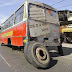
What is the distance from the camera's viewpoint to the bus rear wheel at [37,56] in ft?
12.7

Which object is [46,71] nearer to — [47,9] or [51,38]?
[51,38]

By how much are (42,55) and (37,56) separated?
446mm

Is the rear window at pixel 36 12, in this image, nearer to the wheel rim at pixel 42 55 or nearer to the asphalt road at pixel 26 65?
the wheel rim at pixel 42 55

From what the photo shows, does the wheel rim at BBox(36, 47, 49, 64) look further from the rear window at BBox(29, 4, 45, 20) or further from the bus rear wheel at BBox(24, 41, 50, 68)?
the rear window at BBox(29, 4, 45, 20)

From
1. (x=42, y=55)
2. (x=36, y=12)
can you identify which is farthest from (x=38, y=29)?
(x=42, y=55)

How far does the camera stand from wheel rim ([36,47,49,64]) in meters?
4.11

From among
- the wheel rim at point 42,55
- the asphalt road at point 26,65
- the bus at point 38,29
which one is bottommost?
the asphalt road at point 26,65

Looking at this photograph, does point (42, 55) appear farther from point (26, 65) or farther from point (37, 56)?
point (26, 65)

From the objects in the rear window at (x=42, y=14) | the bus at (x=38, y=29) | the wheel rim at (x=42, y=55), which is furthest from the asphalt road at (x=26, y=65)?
the rear window at (x=42, y=14)

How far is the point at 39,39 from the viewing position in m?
5.62

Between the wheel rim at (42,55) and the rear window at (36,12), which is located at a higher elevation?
the rear window at (36,12)

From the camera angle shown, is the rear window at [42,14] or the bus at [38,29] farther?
the rear window at [42,14]

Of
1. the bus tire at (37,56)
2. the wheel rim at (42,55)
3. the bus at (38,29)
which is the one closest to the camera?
the bus tire at (37,56)

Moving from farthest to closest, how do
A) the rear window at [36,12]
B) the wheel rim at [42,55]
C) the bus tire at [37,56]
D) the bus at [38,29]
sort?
the rear window at [36,12] → the bus at [38,29] → the wheel rim at [42,55] → the bus tire at [37,56]
